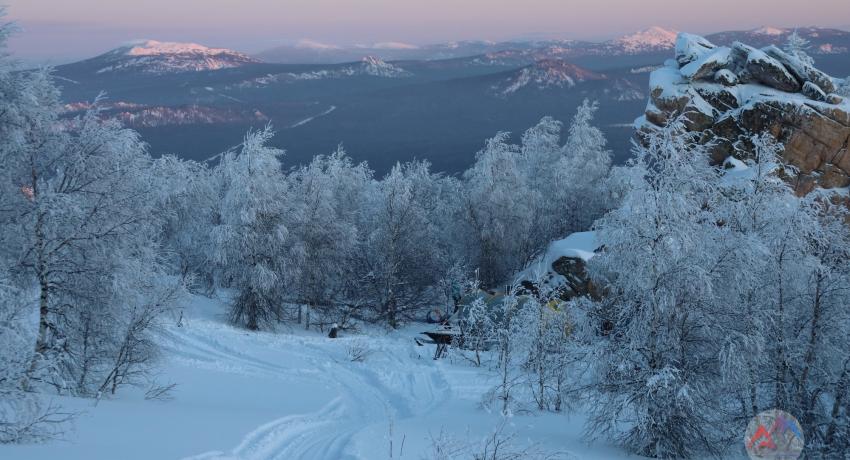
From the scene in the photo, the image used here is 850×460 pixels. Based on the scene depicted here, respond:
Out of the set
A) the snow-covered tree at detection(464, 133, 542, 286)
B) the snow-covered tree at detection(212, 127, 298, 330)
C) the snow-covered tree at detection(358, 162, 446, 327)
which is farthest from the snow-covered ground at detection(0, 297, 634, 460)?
the snow-covered tree at detection(464, 133, 542, 286)

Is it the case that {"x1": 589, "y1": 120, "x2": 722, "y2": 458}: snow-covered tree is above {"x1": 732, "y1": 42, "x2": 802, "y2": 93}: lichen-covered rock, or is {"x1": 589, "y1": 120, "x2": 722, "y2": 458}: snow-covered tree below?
below

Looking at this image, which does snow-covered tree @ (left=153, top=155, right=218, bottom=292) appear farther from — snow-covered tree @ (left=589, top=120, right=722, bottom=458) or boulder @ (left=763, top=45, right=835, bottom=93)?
boulder @ (left=763, top=45, right=835, bottom=93)

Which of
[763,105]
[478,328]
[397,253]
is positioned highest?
[763,105]

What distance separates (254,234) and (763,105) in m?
25.2

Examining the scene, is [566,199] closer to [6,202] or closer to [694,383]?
[694,383]

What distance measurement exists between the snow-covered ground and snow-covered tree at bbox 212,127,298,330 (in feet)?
12.6

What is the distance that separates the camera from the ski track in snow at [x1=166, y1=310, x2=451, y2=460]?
42.3ft

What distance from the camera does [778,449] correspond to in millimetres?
13641

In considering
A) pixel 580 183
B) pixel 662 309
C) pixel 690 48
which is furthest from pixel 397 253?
pixel 662 309

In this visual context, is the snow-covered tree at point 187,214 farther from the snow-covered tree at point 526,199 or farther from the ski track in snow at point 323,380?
the snow-covered tree at point 526,199

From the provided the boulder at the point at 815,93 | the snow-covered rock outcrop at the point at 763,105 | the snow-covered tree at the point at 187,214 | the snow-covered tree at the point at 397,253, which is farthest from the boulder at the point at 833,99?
the snow-covered tree at the point at 187,214

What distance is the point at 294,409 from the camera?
54.4ft

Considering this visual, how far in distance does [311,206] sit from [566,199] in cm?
1756

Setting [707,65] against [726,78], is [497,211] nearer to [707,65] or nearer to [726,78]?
[707,65]
